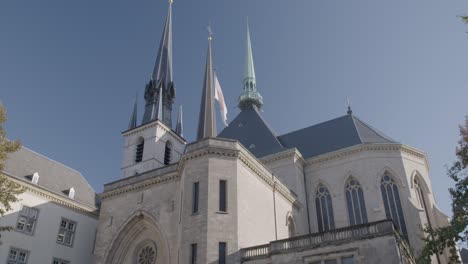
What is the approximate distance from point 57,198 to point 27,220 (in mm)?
2802

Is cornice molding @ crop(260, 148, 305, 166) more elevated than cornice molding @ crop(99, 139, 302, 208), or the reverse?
cornice molding @ crop(260, 148, 305, 166)

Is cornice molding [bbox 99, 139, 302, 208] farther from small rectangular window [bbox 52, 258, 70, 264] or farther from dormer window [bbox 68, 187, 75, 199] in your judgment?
small rectangular window [bbox 52, 258, 70, 264]

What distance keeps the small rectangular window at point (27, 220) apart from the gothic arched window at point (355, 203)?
21.8m

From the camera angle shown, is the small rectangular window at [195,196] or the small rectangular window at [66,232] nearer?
the small rectangular window at [195,196]

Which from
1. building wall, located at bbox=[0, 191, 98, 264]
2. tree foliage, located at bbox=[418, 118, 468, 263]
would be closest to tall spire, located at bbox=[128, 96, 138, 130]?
building wall, located at bbox=[0, 191, 98, 264]

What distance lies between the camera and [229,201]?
2073 cm

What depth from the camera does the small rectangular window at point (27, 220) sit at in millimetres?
24734

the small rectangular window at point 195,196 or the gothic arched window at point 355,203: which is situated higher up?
the gothic arched window at point 355,203

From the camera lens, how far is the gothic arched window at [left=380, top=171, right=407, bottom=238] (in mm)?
27703

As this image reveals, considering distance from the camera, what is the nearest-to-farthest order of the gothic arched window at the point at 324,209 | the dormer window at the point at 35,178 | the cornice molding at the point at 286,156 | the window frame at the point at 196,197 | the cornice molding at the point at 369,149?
the window frame at the point at 196,197
the dormer window at the point at 35,178
the gothic arched window at the point at 324,209
the cornice molding at the point at 369,149
the cornice molding at the point at 286,156

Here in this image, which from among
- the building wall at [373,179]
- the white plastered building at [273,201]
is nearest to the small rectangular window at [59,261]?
the white plastered building at [273,201]

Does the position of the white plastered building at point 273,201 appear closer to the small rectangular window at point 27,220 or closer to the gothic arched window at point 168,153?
the gothic arched window at point 168,153

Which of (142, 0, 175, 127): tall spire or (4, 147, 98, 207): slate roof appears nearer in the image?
(4, 147, 98, 207): slate roof

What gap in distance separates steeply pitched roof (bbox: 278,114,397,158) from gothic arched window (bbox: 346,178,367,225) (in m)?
3.37
